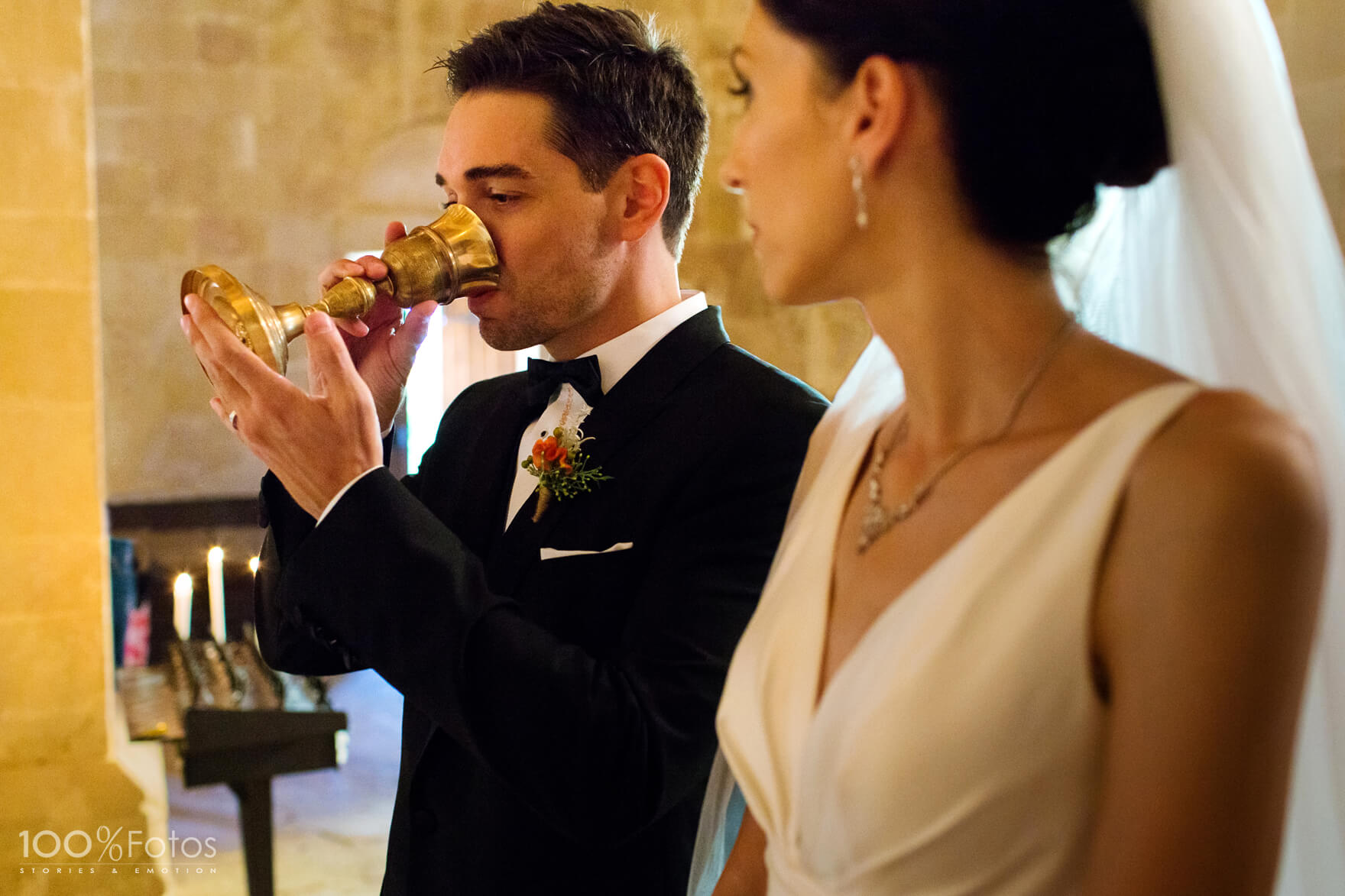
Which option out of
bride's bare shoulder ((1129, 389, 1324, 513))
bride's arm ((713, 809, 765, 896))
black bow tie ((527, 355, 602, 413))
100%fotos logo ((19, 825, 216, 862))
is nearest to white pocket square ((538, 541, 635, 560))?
black bow tie ((527, 355, 602, 413))

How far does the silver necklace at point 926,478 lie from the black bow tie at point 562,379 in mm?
615

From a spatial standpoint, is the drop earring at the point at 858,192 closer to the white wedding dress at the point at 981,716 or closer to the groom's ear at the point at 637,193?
the white wedding dress at the point at 981,716

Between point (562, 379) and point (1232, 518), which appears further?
point (562, 379)

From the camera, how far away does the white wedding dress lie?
2.80 ft

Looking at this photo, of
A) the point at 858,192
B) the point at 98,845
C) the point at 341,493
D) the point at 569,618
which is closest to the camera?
the point at 858,192

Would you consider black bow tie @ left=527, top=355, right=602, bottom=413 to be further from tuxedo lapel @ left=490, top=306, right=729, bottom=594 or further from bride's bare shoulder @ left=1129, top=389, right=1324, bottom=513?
bride's bare shoulder @ left=1129, top=389, right=1324, bottom=513

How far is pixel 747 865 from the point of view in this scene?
1.24 metres

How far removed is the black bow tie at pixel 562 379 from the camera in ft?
5.61

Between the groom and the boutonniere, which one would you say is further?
the boutonniere

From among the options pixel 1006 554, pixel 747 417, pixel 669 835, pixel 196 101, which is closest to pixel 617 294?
pixel 747 417

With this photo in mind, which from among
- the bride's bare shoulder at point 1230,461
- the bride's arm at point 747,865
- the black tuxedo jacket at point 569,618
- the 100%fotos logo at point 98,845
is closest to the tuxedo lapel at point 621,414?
the black tuxedo jacket at point 569,618

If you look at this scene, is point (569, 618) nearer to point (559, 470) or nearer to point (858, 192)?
point (559, 470)

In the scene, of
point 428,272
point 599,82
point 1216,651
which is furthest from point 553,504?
point 1216,651

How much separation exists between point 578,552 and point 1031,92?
865 mm
